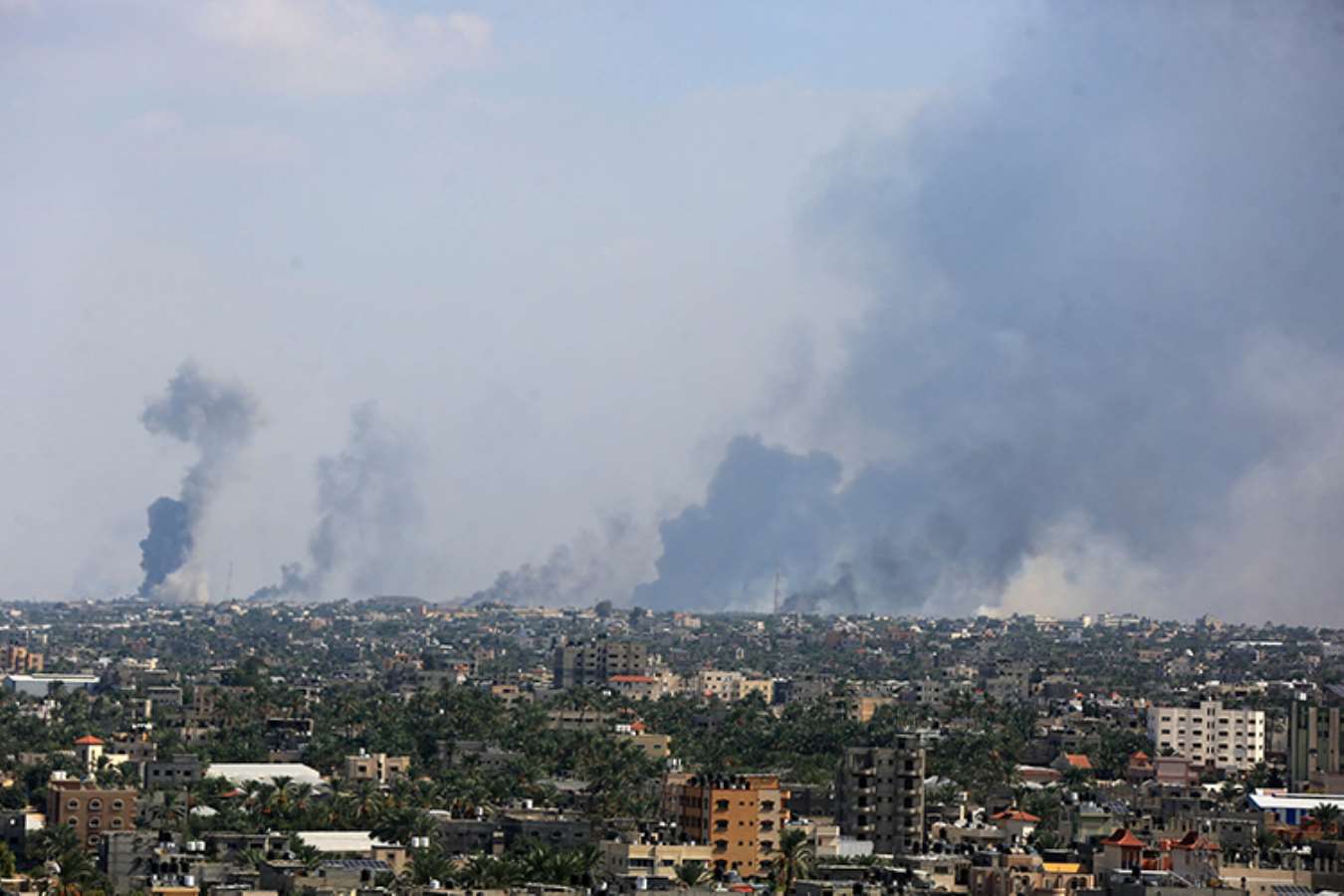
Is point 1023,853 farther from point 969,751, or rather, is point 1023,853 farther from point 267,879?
point 969,751

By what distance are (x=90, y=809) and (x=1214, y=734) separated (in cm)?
8089

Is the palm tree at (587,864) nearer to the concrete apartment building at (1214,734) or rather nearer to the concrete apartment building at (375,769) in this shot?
the concrete apartment building at (375,769)

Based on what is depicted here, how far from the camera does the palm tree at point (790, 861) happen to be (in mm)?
93875

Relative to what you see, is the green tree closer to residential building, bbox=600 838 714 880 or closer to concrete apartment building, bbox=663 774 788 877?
concrete apartment building, bbox=663 774 788 877

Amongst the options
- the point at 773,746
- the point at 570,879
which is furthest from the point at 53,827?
the point at 773,746

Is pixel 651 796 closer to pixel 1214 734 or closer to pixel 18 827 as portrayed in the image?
pixel 18 827

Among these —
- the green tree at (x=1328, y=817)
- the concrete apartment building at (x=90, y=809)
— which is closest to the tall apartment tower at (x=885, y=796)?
the green tree at (x=1328, y=817)

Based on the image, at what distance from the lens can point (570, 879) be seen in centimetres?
8925

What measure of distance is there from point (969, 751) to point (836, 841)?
156ft

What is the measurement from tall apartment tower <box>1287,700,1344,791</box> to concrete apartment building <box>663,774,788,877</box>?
5179 centimetres

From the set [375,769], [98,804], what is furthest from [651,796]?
[98,804]

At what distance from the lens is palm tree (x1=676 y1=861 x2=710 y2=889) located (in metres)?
88.9

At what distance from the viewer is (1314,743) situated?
154 m

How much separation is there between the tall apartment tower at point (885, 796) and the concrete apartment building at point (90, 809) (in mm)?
24452
